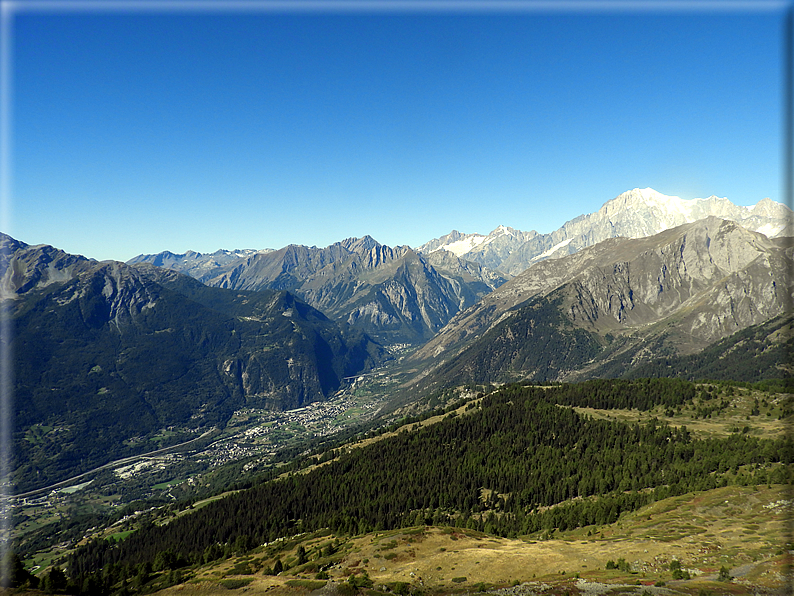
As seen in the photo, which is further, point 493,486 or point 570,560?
point 493,486

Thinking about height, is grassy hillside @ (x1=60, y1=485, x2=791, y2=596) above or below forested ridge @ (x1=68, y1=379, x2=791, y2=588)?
above

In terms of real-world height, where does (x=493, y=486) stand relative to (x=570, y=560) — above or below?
below

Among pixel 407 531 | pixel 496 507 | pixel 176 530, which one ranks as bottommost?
pixel 176 530

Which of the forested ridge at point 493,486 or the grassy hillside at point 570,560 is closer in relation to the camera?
the grassy hillside at point 570,560

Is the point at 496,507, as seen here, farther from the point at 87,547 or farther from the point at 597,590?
the point at 87,547

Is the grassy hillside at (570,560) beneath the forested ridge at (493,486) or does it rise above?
above

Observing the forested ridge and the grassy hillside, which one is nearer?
the grassy hillside

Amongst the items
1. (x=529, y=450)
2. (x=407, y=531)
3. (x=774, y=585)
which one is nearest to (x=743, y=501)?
(x=774, y=585)

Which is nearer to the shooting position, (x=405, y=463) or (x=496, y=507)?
(x=496, y=507)
